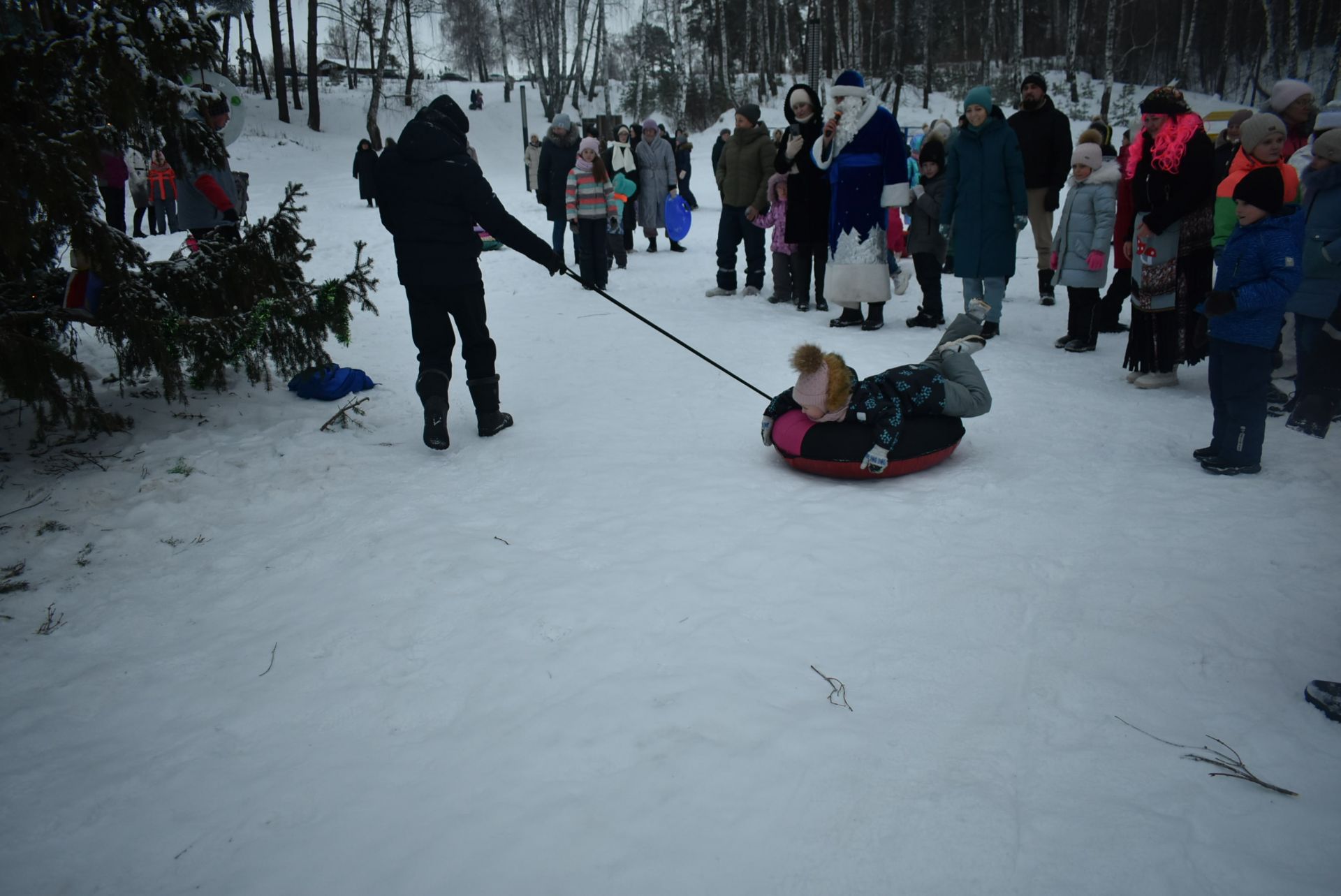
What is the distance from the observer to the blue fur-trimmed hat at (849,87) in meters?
6.77

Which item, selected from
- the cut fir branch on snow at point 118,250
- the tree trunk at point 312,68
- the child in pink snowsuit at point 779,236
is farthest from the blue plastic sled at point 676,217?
the tree trunk at point 312,68

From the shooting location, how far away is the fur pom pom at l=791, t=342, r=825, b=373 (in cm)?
396

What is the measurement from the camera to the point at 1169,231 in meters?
5.14

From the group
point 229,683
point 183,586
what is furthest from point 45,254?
point 229,683

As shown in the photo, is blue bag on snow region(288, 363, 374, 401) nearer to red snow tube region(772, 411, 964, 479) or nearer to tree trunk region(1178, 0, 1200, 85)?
red snow tube region(772, 411, 964, 479)

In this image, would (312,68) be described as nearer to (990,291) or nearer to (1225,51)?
(990,291)

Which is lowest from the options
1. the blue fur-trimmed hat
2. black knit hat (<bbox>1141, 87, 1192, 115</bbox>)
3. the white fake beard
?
black knit hat (<bbox>1141, 87, 1192, 115</bbox>)

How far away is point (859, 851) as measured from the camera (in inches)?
75.8

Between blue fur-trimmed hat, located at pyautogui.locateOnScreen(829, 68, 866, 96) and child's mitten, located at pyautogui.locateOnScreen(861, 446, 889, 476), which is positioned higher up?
blue fur-trimmed hat, located at pyautogui.locateOnScreen(829, 68, 866, 96)

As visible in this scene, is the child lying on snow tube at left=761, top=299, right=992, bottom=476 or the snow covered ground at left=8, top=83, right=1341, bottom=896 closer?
the snow covered ground at left=8, top=83, right=1341, bottom=896

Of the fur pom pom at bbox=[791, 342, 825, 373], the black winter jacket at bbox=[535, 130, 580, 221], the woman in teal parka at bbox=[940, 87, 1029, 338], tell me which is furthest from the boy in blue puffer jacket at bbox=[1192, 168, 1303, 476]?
the black winter jacket at bbox=[535, 130, 580, 221]

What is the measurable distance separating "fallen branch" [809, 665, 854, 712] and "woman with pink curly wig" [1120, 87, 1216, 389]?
13.3 feet

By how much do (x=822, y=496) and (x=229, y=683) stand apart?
8.63 ft

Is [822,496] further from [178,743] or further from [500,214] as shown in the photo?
[178,743]
